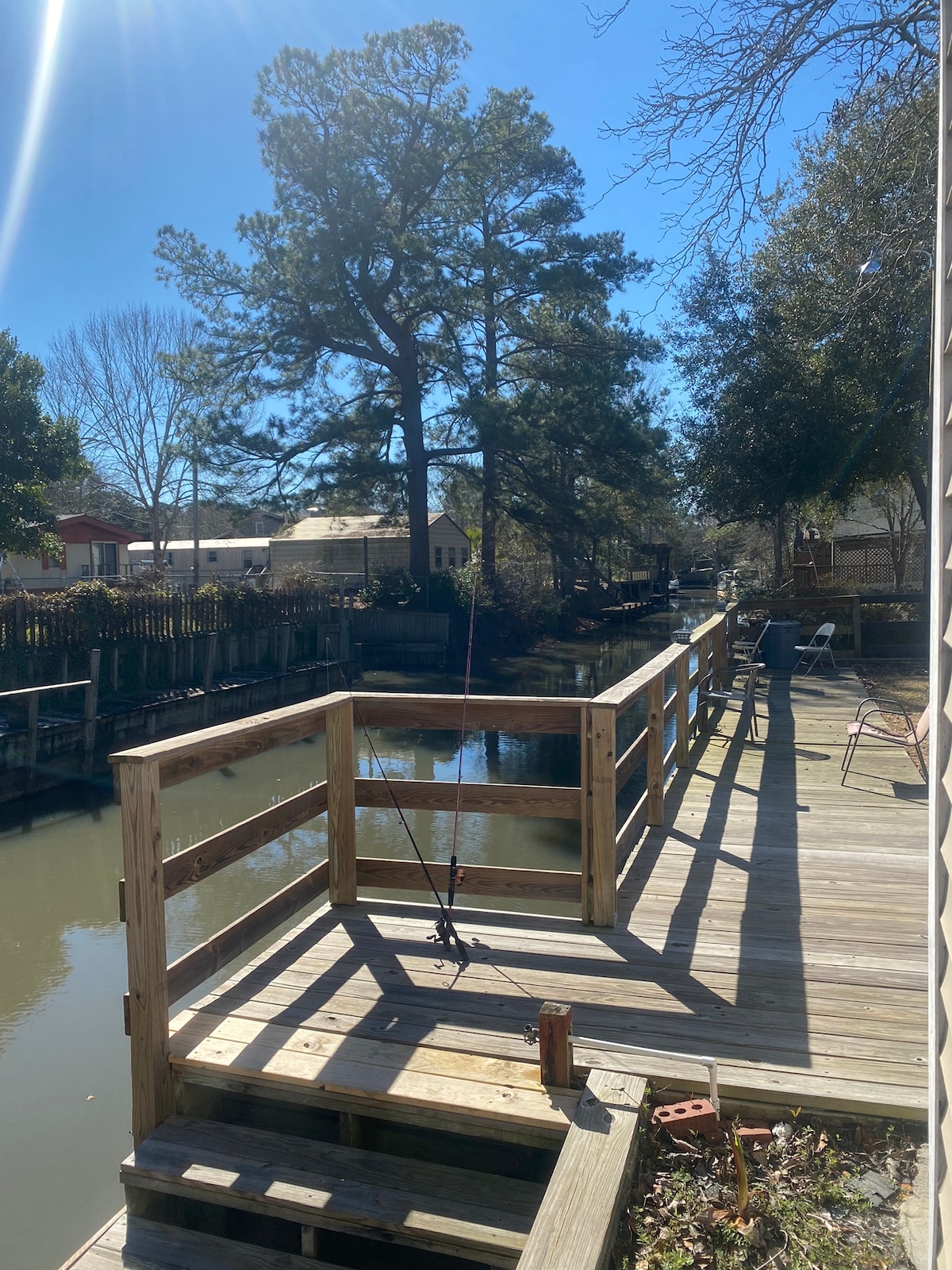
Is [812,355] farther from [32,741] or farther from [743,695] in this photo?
[32,741]

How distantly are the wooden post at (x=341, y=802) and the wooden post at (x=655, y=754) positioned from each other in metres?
2.02

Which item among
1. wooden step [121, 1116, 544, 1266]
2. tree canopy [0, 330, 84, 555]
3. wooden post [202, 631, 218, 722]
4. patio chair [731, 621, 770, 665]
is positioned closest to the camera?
wooden step [121, 1116, 544, 1266]

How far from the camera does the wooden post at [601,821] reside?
3705 mm

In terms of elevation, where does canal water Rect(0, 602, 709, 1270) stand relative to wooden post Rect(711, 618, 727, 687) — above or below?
below

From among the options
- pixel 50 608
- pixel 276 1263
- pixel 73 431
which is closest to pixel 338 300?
pixel 73 431

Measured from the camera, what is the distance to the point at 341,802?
408 centimetres

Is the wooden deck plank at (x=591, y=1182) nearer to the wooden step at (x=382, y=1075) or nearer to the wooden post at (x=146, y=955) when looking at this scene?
the wooden step at (x=382, y=1075)

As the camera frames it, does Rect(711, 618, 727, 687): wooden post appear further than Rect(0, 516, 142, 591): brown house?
No

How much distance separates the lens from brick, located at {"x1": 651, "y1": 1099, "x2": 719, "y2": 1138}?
2486 mm

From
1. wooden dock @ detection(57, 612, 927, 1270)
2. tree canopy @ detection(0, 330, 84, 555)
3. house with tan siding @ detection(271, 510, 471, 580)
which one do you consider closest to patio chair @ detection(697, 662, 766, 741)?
wooden dock @ detection(57, 612, 927, 1270)

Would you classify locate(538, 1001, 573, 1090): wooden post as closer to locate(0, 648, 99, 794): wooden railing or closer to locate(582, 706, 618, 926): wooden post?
locate(582, 706, 618, 926): wooden post

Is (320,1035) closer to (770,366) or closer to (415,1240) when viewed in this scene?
(415,1240)

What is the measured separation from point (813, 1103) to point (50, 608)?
41.5ft

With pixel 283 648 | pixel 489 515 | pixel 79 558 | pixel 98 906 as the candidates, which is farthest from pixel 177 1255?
pixel 79 558
